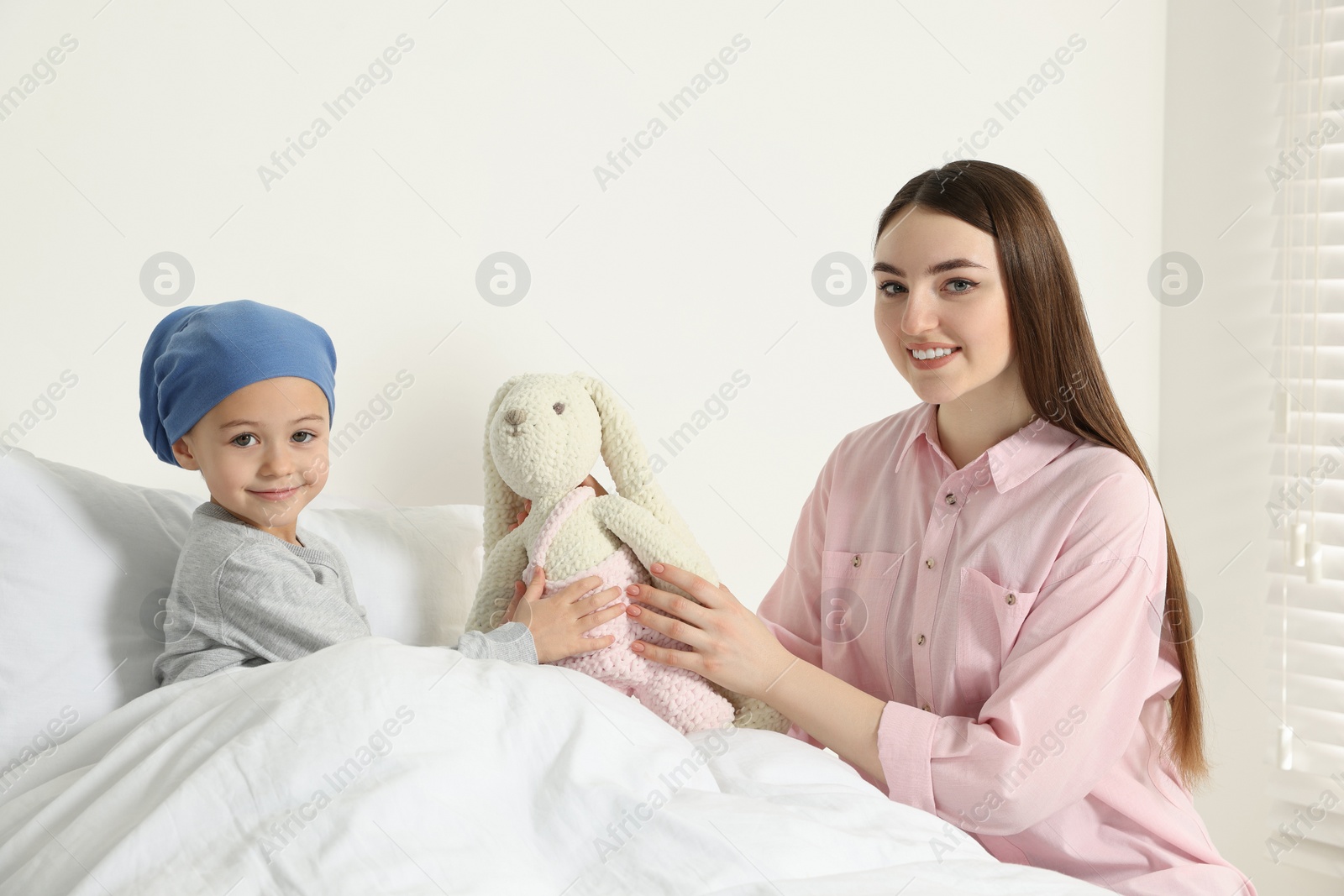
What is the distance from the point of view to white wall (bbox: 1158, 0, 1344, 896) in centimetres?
203

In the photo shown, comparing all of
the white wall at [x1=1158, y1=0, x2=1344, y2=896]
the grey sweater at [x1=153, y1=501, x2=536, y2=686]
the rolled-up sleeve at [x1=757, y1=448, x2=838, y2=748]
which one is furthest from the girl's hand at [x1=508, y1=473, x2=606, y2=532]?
the white wall at [x1=1158, y1=0, x2=1344, y2=896]

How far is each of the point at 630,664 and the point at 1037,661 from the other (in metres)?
0.46

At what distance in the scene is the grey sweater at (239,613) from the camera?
1.00m

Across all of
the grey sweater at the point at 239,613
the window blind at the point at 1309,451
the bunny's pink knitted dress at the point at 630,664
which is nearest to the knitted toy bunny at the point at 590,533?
the bunny's pink knitted dress at the point at 630,664

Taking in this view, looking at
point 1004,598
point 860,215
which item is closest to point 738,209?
point 860,215

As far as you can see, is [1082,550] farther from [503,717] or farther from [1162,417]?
[1162,417]

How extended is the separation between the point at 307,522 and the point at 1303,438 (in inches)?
72.8

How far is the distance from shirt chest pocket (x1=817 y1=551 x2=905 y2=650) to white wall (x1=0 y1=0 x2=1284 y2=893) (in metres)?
0.37

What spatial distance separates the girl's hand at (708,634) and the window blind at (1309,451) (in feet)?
4.48

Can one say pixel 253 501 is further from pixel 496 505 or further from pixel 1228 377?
pixel 1228 377

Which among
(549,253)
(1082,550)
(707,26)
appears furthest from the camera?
(707,26)

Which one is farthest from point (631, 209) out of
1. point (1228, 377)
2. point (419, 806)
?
point (1228, 377)

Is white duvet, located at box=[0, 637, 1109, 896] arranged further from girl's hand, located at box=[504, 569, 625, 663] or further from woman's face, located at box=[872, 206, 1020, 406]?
woman's face, located at box=[872, 206, 1020, 406]

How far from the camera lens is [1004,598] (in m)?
1.19
